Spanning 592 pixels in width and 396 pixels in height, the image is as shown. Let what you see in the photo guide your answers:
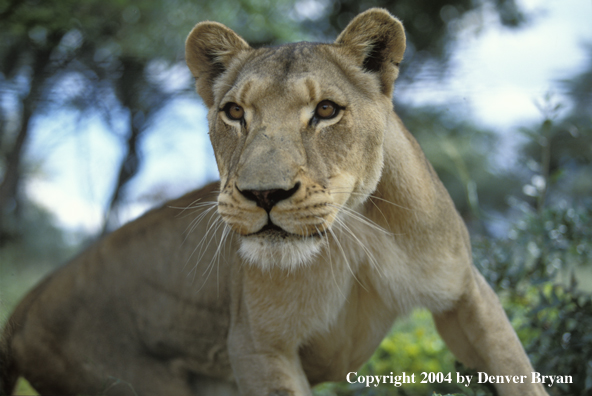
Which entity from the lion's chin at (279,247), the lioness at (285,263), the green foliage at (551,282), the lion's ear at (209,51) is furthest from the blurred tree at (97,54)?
the lion's chin at (279,247)

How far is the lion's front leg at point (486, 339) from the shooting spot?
2.19m

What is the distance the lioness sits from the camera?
177cm

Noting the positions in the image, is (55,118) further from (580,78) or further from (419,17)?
(580,78)

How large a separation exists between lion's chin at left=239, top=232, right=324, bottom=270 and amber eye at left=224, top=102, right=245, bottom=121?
515mm

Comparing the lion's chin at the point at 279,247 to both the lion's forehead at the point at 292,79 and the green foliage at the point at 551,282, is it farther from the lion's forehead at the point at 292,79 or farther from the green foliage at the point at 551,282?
the green foliage at the point at 551,282

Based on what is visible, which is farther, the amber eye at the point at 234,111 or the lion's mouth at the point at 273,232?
the amber eye at the point at 234,111

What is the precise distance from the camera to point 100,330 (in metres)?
2.99

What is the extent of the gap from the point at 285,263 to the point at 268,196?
361mm

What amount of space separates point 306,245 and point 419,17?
9483mm

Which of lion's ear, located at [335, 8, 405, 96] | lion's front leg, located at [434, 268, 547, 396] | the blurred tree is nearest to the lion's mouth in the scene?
lion's ear, located at [335, 8, 405, 96]

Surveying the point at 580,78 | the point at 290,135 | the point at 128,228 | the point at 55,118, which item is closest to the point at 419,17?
the point at 580,78

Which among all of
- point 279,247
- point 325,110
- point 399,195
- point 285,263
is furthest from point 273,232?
point 399,195

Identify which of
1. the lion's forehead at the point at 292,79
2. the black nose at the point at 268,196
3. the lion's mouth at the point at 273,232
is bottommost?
the lion's mouth at the point at 273,232

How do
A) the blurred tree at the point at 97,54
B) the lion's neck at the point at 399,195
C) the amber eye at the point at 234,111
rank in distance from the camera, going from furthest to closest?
the blurred tree at the point at 97,54 → the lion's neck at the point at 399,195 → the amber eye at the point at 234,111
